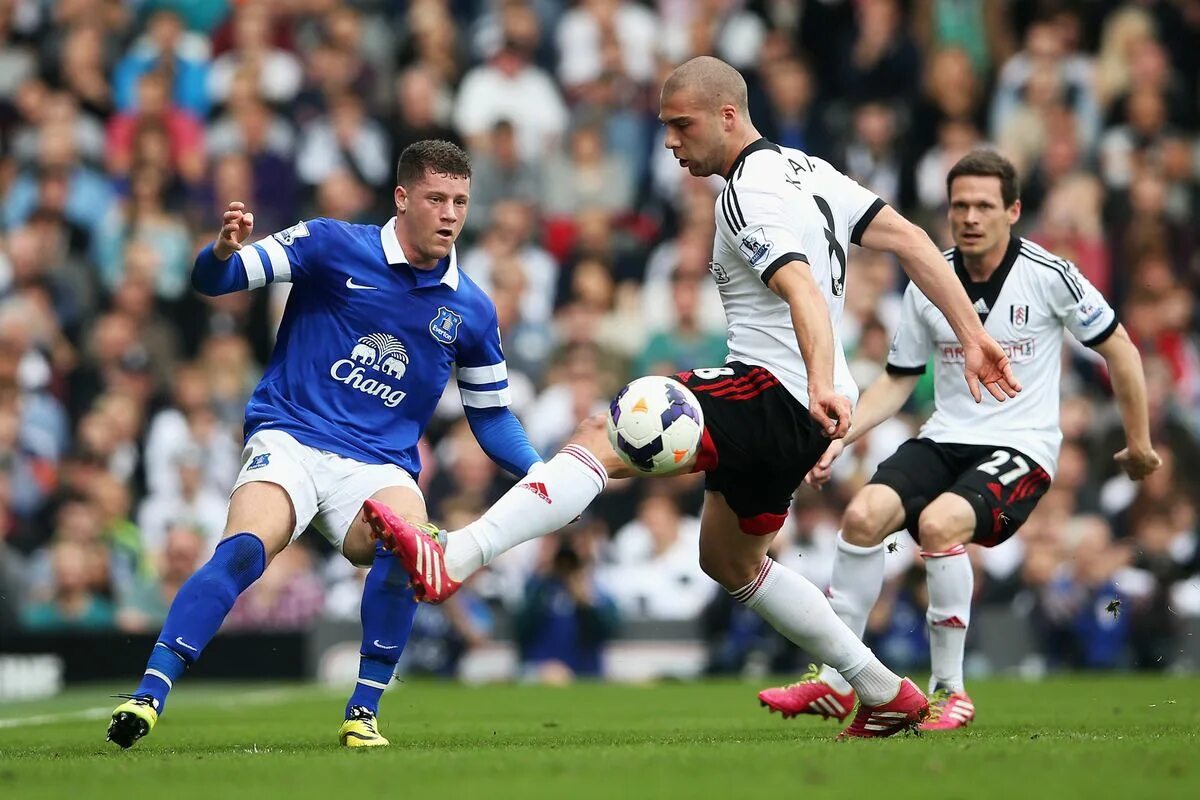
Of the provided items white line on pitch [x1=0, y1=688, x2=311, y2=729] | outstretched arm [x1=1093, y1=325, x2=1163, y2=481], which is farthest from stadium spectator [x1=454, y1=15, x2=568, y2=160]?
outstretched arm [x1=1093, y1=325, x2=1163, y2=481]

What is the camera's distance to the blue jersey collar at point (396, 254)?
7.98 meters

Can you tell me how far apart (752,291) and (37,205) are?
11.8 metres

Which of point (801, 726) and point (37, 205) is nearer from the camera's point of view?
point (801, 726)

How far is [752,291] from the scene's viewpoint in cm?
736

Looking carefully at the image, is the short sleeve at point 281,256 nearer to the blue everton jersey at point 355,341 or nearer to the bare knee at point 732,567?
the blue everton jersey at point 355,341

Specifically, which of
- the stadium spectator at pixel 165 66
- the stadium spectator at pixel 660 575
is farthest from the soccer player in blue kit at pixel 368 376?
the stadium spectator at pixel 165 66

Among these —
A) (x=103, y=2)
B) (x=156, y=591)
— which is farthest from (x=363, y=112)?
(x=156, y=591)

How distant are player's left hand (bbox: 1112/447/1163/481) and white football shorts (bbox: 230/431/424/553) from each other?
3.50m

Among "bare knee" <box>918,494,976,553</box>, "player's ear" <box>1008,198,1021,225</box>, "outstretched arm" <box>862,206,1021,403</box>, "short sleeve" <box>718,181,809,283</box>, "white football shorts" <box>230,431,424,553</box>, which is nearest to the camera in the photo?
"short sleeve" <box>718,181,809,283</box>

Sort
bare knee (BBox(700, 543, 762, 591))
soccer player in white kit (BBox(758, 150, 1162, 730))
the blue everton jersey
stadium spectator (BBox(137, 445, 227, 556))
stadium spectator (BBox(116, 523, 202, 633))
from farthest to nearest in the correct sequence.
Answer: stadium spectator (BBox(137, 445, 227, 556)) → stadium spectator (BBox(116, 523, 202, 633)) → soccer player in white kit (BBox(758, 150, 1162, 730)) → the blue everton jersey → bare knee (BBox(700, 543, 762, 591))

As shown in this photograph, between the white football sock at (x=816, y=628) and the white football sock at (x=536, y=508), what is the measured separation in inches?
38.5

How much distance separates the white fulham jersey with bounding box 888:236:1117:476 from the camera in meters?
8.93

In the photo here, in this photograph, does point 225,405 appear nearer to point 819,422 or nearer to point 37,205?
point 37,205

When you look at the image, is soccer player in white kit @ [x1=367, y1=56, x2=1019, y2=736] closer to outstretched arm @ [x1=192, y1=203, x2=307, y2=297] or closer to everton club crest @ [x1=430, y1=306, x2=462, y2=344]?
everton club crest @ [x1=430, y1=306, x2=462, y2=344]
